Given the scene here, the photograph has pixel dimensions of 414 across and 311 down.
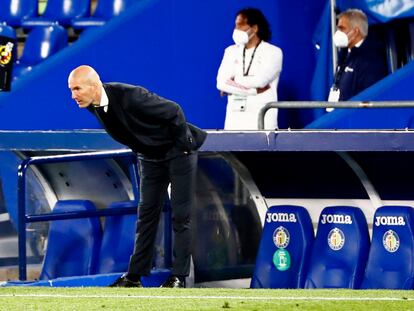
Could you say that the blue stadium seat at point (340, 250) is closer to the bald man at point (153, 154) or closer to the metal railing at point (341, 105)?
the metal railing at point (341, 105)

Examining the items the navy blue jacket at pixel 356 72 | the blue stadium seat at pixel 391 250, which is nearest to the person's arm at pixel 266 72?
the navy blue jacket at pixel 356 72

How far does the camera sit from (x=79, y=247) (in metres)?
11.2

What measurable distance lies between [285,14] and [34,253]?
293cm

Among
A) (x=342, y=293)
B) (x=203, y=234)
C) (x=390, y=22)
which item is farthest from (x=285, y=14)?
(x=342, y=293)

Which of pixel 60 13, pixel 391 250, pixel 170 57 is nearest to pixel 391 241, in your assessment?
pixel 391 250

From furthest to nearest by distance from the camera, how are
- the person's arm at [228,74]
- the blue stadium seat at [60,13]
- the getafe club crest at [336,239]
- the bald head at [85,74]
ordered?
the blue stadium seat at [60,13]
the person's arm at [228,74]
the getafe club crest at [336,239]
the bald head at [85,74]

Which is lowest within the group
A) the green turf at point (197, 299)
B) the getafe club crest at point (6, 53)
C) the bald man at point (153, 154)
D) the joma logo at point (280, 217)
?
the green turf at point (197, 299)

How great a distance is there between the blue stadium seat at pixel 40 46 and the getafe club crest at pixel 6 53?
4.20 metres

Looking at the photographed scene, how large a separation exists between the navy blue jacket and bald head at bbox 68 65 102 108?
288 centimetres

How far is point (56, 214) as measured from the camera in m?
10.2

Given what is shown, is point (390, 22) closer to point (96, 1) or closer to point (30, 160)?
point (30, 160)

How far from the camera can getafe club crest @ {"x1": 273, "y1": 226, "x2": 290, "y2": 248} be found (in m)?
10.6

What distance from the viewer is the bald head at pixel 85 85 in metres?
8.55

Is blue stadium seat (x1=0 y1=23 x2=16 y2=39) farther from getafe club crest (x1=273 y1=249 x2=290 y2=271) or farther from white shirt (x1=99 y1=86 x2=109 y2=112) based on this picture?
white shirt (x1=99 y1=86 x2=109 y2=112)
